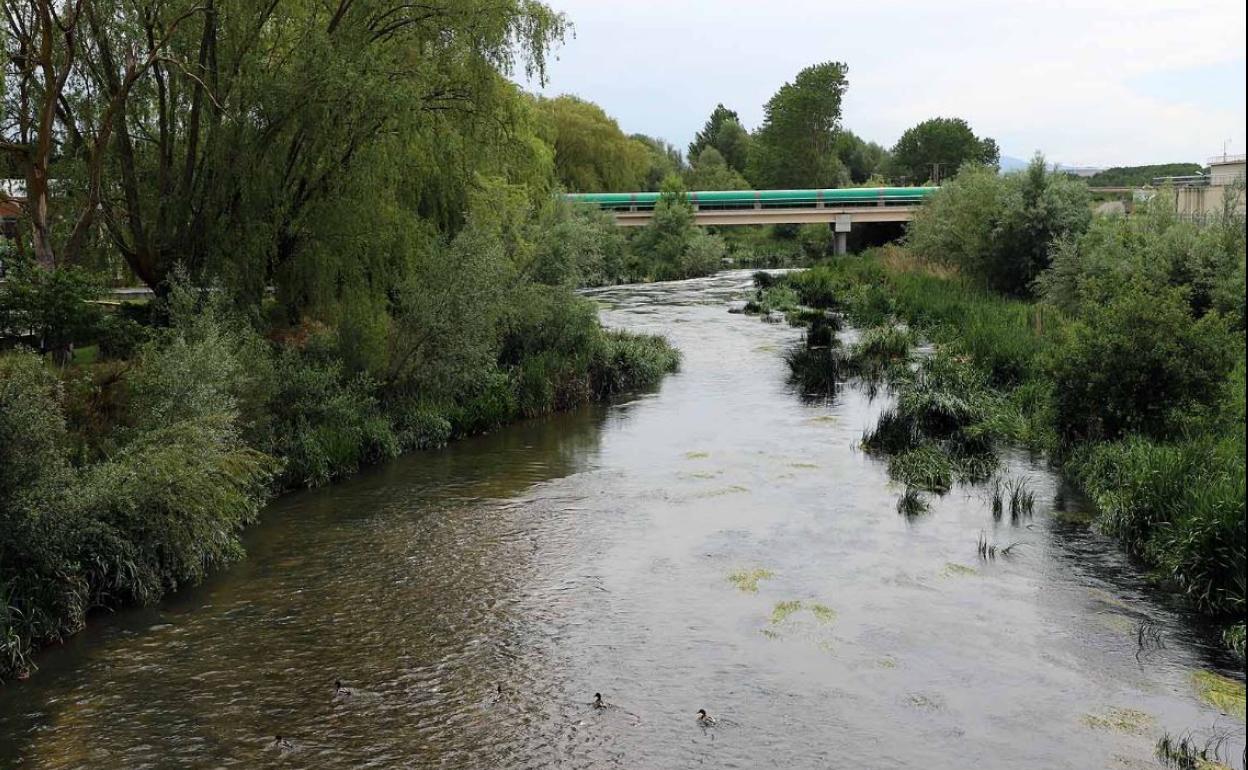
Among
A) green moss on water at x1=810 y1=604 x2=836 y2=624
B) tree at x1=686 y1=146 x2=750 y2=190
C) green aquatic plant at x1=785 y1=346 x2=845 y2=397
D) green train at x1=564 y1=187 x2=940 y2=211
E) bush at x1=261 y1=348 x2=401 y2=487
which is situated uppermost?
tree at x1=686 y1=146 x2=750 y2=190

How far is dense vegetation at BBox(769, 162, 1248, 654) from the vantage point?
13.0 meters

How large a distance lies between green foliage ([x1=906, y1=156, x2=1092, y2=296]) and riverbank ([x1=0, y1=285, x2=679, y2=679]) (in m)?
17.9

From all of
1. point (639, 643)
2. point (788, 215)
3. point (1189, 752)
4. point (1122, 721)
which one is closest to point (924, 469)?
point (639, 643)

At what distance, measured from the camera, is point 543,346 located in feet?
83.1

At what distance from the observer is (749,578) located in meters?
13.3

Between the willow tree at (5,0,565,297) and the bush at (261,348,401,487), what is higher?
the willow tree at (5,0,565,297)

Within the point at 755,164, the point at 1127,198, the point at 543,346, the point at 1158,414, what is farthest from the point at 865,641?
the point at 755,164

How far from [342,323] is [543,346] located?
6443 millimetres

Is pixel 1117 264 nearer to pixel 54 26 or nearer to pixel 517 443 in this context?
pixel 517 443

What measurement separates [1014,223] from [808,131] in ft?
223

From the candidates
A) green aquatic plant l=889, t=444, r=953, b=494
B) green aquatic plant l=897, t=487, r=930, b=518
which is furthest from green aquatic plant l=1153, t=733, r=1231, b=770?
green aquatic plant l=889, t=444, r=953, b=494

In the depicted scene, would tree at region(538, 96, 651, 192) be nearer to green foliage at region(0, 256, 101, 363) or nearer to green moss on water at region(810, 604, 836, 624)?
green foliage at region(0, 256, 101, 363)

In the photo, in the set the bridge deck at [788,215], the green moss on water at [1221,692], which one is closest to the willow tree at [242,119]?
the green moss on water at [1221,692]

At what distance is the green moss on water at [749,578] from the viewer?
13016mm
